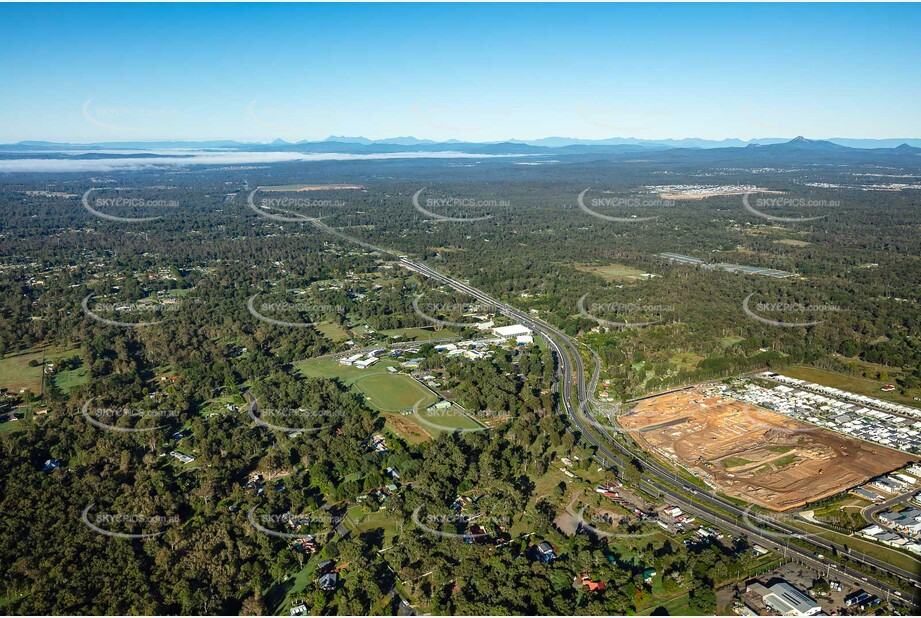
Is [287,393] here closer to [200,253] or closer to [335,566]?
[335,566]

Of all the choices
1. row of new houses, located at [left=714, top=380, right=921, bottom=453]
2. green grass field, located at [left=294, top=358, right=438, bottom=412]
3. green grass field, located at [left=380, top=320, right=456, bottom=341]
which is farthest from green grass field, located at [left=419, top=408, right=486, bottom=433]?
row of new houses, located at [left=714, top=380, right=921, bottom=453]

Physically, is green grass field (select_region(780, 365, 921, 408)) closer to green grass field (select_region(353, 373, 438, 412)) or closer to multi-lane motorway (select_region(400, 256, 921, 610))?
multi-lane motorway (select_region(400, 256, 921, 610))

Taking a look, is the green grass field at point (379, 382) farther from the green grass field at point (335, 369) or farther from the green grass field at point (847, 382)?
the green grass field at point (847, 382)

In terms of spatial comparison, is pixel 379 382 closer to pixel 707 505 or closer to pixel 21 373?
pixel 707 505

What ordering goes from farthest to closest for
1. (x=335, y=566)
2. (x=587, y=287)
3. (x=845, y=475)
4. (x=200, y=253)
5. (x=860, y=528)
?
(x=200, y=253)
(x=587, y=287)
(x=845, y=475)
(x=860, y=528)
(x=335, y=566)

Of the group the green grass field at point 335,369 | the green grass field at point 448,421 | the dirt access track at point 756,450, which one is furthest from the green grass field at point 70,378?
the dirt access track at point 756,450

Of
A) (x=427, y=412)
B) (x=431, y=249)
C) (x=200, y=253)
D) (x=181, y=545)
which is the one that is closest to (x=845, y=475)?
(x=427, y=412)
